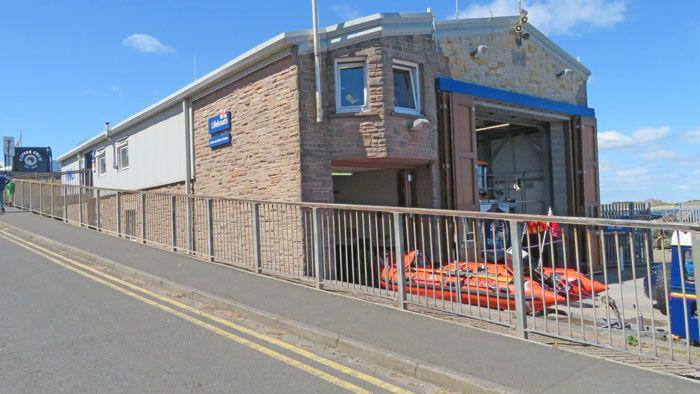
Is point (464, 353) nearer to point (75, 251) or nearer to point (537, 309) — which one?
point (537, 309)

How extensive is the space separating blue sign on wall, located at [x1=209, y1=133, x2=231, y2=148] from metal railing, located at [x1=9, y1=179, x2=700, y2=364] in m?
1.54

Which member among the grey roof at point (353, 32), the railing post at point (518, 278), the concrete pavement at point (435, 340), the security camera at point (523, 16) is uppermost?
the security camera at point (523, 16)

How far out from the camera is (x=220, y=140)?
1270cm

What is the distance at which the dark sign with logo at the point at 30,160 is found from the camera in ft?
136

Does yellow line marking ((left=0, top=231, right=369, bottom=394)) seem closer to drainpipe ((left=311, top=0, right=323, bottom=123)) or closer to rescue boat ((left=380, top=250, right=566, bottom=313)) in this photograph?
rescue boat ((left=380, top=250, right=566, bottom=313))

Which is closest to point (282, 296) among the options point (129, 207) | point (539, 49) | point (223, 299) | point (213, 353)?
point (223, 299)

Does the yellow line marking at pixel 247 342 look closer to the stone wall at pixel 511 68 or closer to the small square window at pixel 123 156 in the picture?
the stone wall at pixel 511 68

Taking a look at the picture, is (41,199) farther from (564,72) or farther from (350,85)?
(564,72)

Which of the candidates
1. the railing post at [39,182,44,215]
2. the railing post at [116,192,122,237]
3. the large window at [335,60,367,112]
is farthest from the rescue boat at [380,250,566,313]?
the railing post at [39,182,44,215]

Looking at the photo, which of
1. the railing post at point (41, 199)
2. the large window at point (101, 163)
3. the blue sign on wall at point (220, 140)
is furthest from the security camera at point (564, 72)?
the railing post at point (41, 199)

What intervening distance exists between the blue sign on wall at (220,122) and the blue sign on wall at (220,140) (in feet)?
0.50

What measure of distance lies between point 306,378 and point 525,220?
2780mm

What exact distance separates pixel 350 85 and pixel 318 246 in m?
4.39

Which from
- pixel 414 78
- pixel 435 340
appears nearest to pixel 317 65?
pixel 414 78
